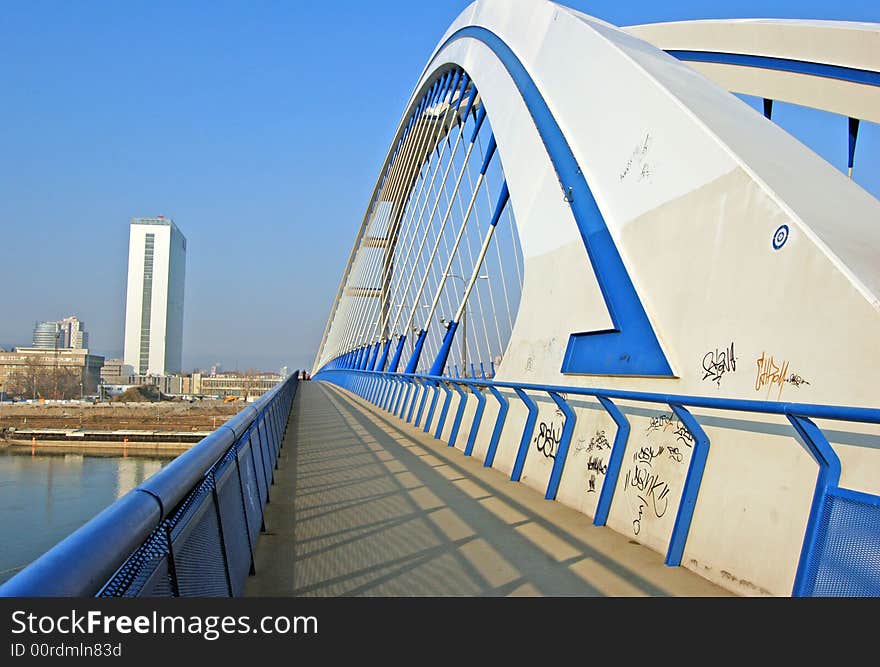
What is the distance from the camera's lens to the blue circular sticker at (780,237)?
15.2 feet

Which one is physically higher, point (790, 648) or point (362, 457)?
point (790, 648)

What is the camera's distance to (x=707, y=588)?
166 inches

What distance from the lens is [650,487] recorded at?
529 cm

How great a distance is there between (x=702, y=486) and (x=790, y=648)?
2159 mm

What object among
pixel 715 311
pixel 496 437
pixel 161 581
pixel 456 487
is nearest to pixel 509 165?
pixel 496 437

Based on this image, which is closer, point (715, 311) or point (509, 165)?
point (715, 311)

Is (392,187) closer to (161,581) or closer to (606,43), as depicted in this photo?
(606,43)

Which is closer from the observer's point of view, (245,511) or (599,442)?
(245,511)

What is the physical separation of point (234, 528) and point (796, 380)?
123 inches

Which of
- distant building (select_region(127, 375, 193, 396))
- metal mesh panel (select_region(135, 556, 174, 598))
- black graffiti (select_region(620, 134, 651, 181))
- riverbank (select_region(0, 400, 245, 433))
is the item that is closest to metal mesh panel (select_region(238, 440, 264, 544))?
metal mesh panel (select_region(135, 556, 174, 598))

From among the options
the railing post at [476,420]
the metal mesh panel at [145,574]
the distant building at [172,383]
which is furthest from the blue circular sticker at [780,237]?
the distant building at [172,383]

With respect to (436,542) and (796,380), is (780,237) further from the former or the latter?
(436,542)

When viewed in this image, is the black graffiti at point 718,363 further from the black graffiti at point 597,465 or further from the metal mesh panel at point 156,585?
the metal mesh panel at point 156,585

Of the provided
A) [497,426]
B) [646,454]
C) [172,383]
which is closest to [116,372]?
[172,383]
